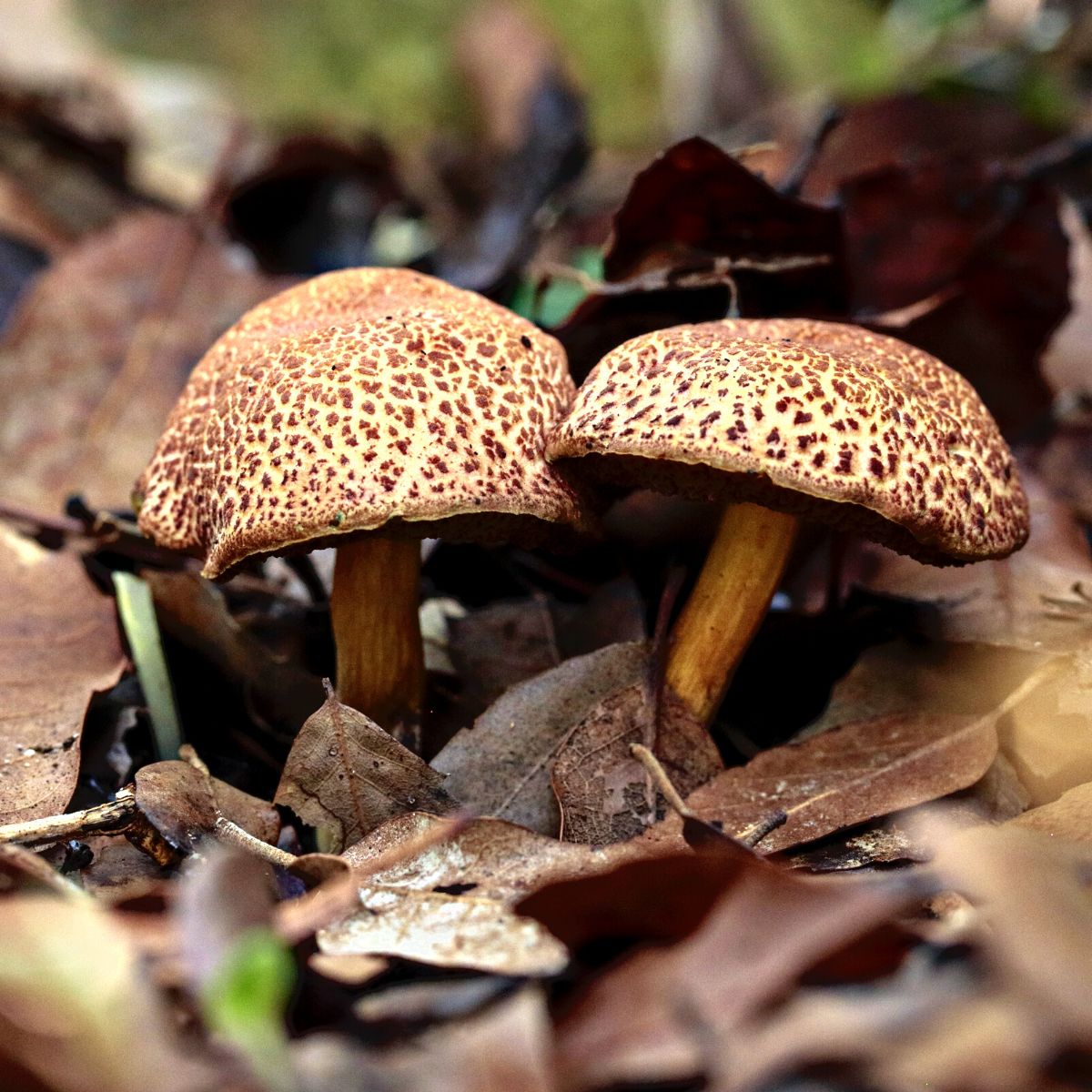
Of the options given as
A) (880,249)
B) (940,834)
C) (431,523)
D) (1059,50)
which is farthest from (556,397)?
(1059,50)

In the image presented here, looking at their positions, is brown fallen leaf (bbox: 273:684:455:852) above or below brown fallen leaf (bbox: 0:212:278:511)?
below

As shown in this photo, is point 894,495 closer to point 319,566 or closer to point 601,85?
point 319,566

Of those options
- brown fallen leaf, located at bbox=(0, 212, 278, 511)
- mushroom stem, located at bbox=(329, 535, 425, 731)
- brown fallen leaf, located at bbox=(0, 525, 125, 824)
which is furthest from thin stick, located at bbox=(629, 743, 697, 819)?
brown fallen leaf, located at bbox=(0, 212, 278, 511)

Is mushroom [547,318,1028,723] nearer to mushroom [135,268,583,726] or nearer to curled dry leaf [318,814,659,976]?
mushroom [135,268,583,726]

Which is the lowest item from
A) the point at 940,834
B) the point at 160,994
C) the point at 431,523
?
the point at 160,994

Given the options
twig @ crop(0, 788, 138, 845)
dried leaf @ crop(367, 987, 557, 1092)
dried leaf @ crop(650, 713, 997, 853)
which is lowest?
dried leaf @ crop(650, 713, 997, 853)

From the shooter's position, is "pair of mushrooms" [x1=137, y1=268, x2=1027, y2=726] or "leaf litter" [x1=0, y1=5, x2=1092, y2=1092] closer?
"leaf litter" [x1=0, y1=5, x2=1092, y2=1092]
